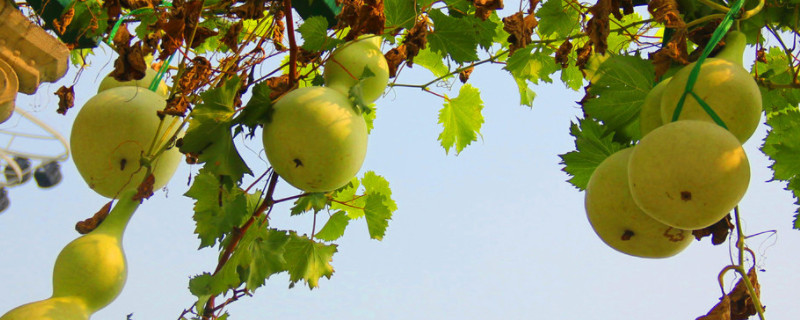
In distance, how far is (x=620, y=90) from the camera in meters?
1.50

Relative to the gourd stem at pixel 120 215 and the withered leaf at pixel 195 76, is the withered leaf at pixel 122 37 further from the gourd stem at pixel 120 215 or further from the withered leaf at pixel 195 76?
the gourd stem at pixel 120 215

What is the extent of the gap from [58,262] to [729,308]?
51.3 inches

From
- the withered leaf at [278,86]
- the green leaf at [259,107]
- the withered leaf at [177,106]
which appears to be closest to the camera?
the green leaf at [259,107]

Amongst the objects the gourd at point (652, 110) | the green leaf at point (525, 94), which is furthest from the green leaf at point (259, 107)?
Answer: the green leaf at point (525, 94)

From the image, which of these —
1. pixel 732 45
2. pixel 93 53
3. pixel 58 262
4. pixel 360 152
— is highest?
pixel 93 53

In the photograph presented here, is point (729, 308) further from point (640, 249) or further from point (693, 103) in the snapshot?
point (693, 103)

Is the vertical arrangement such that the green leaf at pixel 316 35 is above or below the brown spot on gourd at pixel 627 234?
above

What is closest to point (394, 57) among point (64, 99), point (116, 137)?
point (116, 137)

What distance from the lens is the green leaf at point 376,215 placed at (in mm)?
2395

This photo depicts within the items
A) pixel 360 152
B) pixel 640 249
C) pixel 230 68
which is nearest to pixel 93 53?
pixel 230 68

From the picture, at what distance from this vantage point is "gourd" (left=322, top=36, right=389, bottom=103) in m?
1.62

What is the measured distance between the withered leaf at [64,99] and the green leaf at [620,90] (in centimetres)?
130

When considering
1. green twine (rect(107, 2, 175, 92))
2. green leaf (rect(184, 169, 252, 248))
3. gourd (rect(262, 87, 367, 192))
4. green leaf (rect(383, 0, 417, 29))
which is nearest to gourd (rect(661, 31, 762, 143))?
gourd (rect(262, 87, 367, 192))

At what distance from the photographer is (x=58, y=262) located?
5.28 ft
